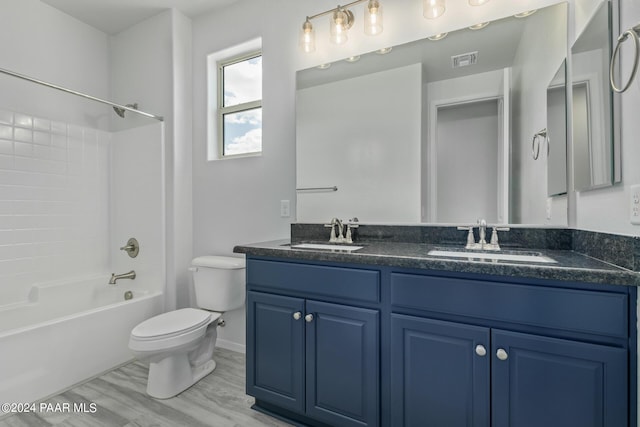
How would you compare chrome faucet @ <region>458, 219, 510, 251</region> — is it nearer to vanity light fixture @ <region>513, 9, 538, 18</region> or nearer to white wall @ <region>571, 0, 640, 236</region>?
white wall @ <region>571, 0, 640, 236</region>

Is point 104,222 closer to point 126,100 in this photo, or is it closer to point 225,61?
point 126,100

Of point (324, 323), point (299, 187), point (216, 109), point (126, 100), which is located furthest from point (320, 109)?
point (126, 100)

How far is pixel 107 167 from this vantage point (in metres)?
2.93

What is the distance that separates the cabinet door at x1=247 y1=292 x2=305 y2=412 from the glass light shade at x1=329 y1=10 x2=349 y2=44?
1.59m

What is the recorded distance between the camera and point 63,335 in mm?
1909

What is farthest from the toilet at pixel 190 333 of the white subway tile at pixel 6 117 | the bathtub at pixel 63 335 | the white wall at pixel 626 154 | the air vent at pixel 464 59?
the white wall at pixel 626 154

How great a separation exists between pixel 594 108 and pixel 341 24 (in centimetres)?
139

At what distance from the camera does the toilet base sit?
1.85m

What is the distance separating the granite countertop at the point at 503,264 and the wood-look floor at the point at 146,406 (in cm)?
91

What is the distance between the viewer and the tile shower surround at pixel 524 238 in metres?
1.00

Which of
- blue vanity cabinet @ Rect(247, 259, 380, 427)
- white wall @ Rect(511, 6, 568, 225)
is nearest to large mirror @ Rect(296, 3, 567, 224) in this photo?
white wall @ Rect(511, 6, 568, 225)

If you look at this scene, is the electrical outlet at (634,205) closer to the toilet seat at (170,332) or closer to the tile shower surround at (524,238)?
the tile shower surround at (524,238)

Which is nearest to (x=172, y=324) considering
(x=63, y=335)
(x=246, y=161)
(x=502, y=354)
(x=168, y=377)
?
(x=168, y=377)

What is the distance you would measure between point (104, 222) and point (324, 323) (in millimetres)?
2493
